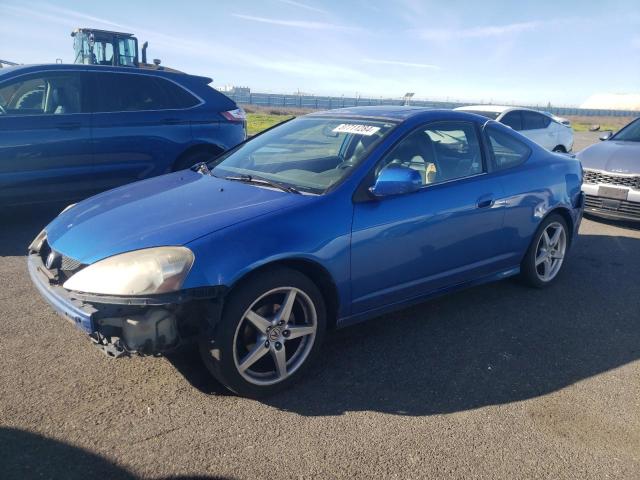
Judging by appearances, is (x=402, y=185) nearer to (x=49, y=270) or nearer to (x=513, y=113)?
(x=49, y=270)

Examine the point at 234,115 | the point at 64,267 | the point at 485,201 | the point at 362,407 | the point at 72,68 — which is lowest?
the point at 362,407

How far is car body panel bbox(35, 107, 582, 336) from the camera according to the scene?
2.76 metres

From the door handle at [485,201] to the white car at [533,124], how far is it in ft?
22.5

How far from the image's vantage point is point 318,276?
10.1ft

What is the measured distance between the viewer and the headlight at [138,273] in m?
2.53

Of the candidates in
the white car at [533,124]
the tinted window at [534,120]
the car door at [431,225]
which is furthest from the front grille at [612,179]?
the car door at [431,225]

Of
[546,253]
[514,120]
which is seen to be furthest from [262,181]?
[514,120]

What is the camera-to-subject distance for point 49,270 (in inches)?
117

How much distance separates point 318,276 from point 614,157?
616cm

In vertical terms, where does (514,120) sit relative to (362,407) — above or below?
above

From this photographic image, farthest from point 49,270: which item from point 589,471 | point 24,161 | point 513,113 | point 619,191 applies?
point 513,113

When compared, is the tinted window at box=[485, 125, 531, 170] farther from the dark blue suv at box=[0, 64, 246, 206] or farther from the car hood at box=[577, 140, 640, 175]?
the dark blue suv at box=[0, 64, 246, 206]

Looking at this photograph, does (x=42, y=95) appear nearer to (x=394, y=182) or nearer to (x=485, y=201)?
(x=394, y=182)

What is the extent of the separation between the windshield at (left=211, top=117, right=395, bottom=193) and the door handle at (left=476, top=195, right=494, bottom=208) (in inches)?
35.5
